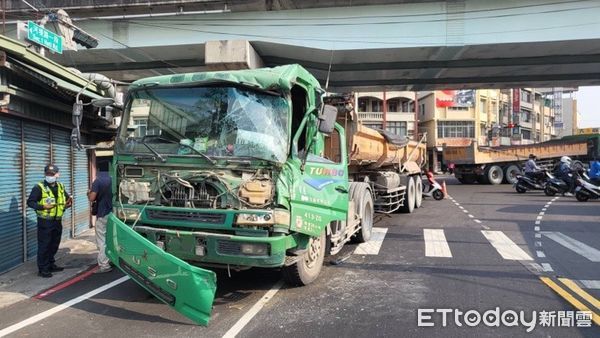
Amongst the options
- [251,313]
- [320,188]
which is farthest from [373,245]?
[251,313]

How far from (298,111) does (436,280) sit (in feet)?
10.00

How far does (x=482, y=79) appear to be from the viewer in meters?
21.9

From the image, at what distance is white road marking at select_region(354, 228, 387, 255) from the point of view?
861cm

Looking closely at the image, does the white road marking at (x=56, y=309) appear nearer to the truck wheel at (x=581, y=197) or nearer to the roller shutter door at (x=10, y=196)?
the roller shutter door at (x=10, y=196)

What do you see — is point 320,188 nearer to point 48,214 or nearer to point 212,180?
point 212,180

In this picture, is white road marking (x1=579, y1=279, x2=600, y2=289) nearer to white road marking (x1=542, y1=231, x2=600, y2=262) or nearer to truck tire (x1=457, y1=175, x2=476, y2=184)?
white road marking (x1=542, y1=231, x2=600, y2=262)

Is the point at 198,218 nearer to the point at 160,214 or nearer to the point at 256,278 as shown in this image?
the point at 160,214

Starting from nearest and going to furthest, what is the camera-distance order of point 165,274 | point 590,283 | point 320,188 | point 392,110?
1. point 165,274
2. point 320,188
3. point 590,283
4. point 392,110

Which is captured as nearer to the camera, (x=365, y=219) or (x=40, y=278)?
(x=40, y=278)

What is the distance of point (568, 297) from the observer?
18.9 feet

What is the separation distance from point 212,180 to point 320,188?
1509 mm

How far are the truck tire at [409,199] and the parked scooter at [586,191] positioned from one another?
6724 mm

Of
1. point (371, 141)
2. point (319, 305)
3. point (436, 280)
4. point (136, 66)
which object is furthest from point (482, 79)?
point (319, 305)

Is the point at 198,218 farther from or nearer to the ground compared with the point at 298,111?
nearer to the ground
